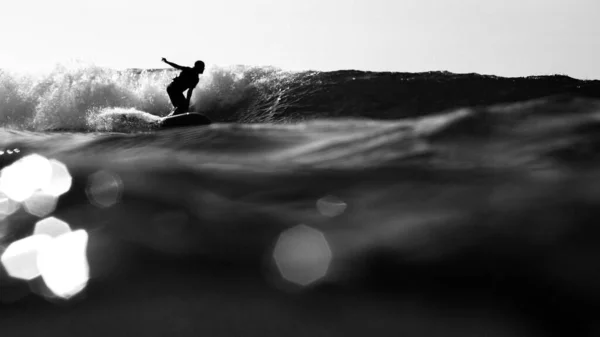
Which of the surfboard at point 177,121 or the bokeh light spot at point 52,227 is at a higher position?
the surfboard at point 177,121

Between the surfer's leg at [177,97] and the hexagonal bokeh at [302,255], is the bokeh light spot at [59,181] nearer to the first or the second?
the hexagonal bokeh at [302,255]

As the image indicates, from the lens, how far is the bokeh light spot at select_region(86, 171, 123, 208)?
6.66 feet

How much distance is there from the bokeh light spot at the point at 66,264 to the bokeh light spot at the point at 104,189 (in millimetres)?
294

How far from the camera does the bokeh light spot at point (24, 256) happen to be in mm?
1472

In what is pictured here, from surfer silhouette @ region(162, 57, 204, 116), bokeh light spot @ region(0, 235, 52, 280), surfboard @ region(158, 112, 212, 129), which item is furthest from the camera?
surfer silhouette @ region(162, 57, 204, 116)

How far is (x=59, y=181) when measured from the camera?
237 centimetres

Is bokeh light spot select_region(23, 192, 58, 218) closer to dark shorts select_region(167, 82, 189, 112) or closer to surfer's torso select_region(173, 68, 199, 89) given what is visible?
dark shorts select_region(167, 82, 189, 112)

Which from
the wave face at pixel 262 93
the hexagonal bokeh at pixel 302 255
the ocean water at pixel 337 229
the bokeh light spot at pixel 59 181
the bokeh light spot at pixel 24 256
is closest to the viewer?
the ocean water at pixel 337 229

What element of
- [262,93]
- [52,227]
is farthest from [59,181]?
[262,93]

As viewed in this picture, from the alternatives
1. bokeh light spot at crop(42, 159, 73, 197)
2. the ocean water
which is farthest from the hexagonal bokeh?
bokeh light spot at crop(42, 159, 73, 197)

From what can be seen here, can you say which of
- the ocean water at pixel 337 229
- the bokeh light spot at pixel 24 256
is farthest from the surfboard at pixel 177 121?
the bokeh light spot at pixel 24 256

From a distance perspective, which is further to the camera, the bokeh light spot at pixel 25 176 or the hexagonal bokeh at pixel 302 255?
the bokeh light spot at pixel 25 176

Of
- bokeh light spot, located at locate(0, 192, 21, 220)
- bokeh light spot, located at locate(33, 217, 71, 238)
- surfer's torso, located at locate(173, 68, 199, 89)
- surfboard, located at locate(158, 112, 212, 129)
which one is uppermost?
surfer's torso, located at locate(173, 68, 199, 89)

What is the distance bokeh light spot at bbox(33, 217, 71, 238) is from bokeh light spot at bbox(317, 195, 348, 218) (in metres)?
0.87
